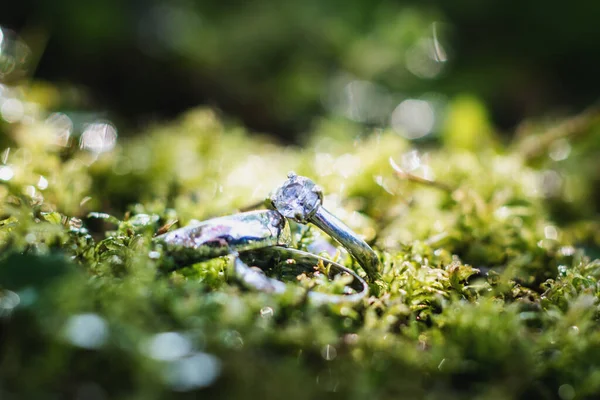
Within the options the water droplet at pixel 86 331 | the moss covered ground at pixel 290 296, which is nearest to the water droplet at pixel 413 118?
the moss covered ground at pixel 290 296

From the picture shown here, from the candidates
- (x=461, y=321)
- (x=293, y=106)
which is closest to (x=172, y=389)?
(x=461, y=321)

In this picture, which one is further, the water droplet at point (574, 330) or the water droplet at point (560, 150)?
the water droplet at point (560, 150)

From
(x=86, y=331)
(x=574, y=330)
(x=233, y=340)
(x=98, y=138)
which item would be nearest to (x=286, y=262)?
(x=233, y=340)

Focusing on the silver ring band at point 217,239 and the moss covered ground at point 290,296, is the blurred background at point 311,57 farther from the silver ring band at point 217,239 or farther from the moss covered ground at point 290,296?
the silver ring band at point 217,239

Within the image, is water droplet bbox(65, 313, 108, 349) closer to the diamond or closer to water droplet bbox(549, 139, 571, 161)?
the diamond

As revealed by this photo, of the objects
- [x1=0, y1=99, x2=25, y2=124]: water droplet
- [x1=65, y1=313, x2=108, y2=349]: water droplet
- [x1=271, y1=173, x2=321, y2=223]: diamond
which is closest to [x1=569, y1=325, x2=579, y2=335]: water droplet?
[x1=271, y1=173, x2=321, y2=223]: diamond

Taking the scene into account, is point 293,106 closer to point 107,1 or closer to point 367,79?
point 367,79

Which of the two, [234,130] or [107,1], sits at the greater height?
[107,1]
